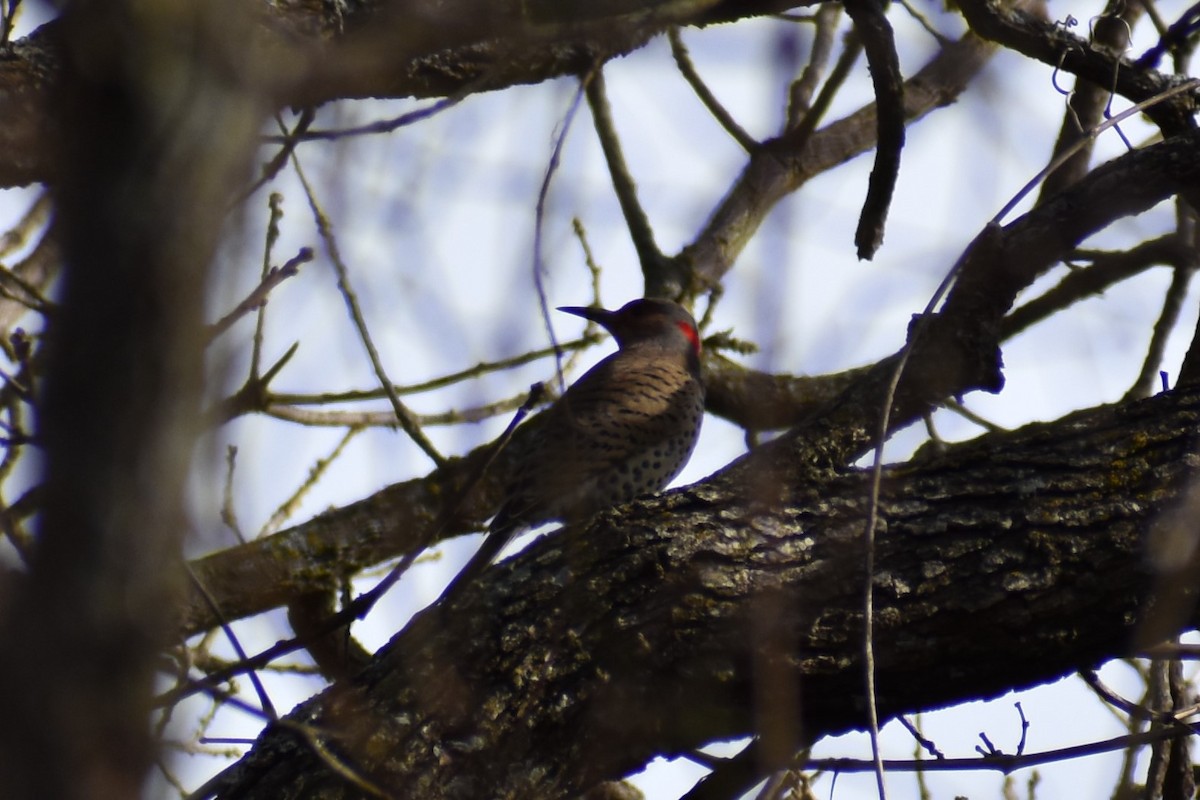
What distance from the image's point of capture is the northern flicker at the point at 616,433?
19.5ft

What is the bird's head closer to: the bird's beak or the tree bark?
the bird's beak

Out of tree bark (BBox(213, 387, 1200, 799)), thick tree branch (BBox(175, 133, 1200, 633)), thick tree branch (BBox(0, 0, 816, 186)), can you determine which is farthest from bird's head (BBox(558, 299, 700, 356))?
tree bark (BBox(213, 387, 1200, 799))

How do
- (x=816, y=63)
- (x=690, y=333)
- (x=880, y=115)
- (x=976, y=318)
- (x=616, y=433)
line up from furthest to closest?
1. (x=690, y=333)
2. (x=816, y=63)
3. (x=616, y=433)
4. (x=880, y=115)
5. (x=976, y=318)

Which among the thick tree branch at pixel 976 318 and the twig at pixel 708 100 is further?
the twig at pixel 708 100

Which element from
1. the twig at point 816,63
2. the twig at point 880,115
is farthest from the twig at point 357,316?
the twig at point 816,63

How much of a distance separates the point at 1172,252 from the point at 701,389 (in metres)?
2.30

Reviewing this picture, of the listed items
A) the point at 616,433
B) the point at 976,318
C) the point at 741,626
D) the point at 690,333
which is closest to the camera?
the point at 741,626

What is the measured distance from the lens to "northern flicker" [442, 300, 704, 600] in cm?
593

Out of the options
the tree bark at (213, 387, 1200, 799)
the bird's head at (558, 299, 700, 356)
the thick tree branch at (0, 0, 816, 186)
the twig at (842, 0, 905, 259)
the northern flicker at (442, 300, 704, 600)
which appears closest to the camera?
the thick tree branch at (0, 0, 816, 186)

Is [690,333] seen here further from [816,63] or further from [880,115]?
[880,115]

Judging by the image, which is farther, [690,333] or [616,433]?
[690,333]

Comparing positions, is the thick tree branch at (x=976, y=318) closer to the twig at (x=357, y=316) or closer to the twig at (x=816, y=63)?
the twig at (x=357, y=316)

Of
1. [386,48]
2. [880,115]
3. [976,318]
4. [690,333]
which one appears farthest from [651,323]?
[386,48]

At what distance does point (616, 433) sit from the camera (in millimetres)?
6445
